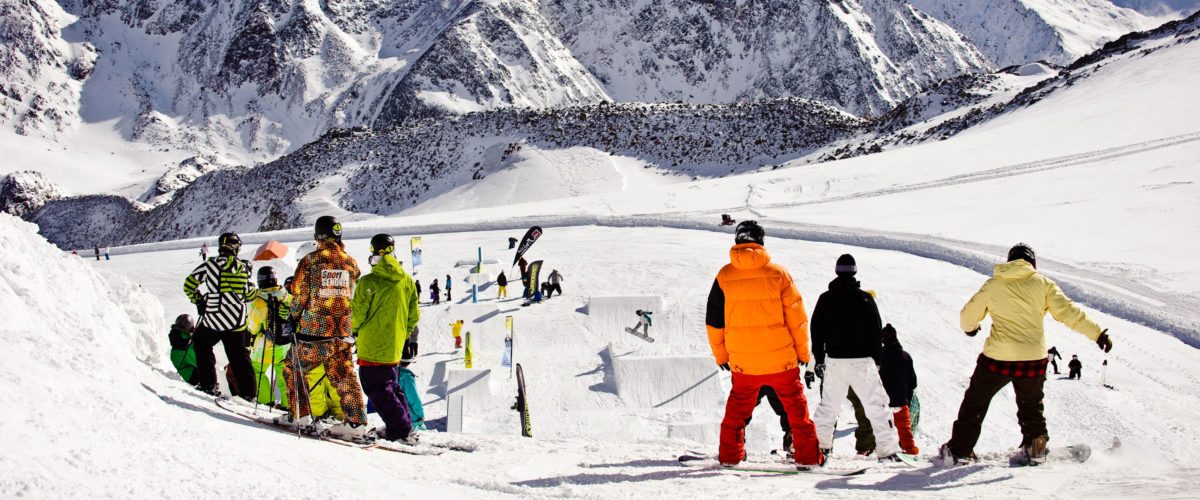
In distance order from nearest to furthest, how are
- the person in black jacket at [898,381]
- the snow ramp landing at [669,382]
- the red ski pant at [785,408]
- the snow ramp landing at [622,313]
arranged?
the red ski pant at [785,408] < the person in black jacket at [898,381] < the snow ramp landing at [669,382] < the snow ramp landing at [622,313]

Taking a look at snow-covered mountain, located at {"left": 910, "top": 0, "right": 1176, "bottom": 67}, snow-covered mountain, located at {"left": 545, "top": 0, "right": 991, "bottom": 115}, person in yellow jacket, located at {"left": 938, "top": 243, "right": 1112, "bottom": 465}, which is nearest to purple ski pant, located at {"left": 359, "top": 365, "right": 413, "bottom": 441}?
person in yellow jacket, located at {"left": 938, "top": 243, "right": 1112, "bottom": 465}

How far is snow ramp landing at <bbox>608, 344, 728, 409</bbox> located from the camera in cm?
988

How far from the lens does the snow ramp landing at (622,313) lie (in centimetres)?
1254

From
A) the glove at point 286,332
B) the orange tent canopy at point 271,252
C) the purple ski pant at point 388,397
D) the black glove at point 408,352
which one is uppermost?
the orange tent canopy at point 271,252

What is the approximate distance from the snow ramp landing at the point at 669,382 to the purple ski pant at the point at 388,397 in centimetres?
513

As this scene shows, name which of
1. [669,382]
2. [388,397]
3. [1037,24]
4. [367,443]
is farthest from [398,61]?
[1037,24]

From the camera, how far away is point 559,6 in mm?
106438

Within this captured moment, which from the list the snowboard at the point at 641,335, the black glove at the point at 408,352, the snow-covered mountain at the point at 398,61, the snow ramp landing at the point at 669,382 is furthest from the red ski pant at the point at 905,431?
the snow-covered mountain at the point at 398,61

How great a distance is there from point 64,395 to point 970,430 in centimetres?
578

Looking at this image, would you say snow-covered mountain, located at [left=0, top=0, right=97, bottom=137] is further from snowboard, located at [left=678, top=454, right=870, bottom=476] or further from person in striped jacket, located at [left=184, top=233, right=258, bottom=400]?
snowboard, located at [left=678, top=454, right=870, bottom=476]

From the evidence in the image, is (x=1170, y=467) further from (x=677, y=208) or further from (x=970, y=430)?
(x=677, y=208)

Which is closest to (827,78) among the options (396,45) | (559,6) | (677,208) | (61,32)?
(559,6)

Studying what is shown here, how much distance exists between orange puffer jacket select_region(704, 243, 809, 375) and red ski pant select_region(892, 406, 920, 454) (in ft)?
5.77

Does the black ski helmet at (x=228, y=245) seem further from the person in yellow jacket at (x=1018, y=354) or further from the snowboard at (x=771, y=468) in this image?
the person in yellow jacket at (x=1018, y=354)
